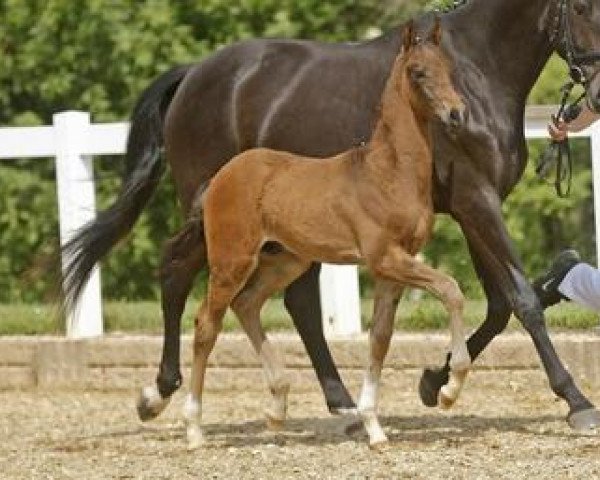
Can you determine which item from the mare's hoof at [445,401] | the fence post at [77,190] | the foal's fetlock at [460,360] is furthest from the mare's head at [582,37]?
the fence post at [77,190]

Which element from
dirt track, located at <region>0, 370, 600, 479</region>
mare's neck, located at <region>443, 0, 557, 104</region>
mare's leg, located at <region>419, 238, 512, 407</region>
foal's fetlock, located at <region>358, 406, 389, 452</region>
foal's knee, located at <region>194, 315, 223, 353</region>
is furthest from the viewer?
mare's leg, located at <region>419, 238, 512, 407</region>

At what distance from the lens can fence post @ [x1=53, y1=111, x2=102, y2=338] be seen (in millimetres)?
11828

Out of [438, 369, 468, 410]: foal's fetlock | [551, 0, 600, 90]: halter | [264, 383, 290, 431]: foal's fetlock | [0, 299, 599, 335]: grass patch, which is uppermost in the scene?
[551, 0, 600, 90]: halter

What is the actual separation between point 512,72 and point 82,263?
2300mm

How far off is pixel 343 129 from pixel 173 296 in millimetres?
1127

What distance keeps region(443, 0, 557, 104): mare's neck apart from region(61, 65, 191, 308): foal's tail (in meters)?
1.63

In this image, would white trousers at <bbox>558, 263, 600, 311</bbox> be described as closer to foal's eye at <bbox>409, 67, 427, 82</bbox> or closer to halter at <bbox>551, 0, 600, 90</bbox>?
halter at <bbox>551, 0, 600, 90</bbox>

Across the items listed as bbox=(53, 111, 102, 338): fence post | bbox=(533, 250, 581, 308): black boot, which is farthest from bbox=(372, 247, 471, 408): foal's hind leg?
bbox=(53, 111, 102, 338): fence post

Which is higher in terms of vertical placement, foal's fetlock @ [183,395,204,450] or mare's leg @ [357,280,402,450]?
mare's leg @ [357,280,402,450]

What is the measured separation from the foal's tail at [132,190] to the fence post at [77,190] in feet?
5.32

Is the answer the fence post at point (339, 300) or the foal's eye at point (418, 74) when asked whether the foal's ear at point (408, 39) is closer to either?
the foal's eye at point (418, 74)

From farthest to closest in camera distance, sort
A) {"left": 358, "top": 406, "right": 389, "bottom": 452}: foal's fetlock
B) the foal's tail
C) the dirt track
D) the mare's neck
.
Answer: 1. the foal's tail
2. the mare's neck
3. {"left": 358, "top": 406, "right": 389, "bottom": 452}: foal's fetlock
4. the dirt track

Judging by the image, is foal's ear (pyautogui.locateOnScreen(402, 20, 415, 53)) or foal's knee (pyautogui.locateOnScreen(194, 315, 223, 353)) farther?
foal's knee (pyautogui.locateOnScreen(194, 315, 223, 353))

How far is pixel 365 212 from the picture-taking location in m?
8.37
